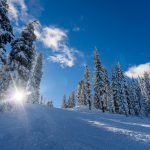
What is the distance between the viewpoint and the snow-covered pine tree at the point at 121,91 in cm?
6696

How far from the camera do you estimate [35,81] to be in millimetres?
60594

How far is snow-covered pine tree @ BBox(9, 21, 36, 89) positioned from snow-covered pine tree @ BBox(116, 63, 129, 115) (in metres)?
41.5

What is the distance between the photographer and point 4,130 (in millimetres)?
14398

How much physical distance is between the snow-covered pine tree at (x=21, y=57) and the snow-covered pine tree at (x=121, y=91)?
41.5 metres

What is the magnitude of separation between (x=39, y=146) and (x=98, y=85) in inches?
2000

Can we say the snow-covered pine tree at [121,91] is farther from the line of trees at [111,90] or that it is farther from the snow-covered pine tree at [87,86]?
the snow-covered pine tree at [87,86]

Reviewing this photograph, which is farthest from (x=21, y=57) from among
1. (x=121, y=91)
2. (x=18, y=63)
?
(x=121, y=91)

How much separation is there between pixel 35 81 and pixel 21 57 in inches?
1174

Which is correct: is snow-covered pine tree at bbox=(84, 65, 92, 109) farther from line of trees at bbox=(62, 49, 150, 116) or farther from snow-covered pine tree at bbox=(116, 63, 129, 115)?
snow-covered pine tree at bbox=(116, 63, 129, 115)

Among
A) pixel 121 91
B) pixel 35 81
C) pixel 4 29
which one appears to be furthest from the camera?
pixel 121 91

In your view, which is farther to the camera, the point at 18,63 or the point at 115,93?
the point at 115,93

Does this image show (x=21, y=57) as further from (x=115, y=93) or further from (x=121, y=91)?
(x=115, y=93)

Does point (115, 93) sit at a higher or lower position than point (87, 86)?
lower

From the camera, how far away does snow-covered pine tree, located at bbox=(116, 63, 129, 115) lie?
220 feet
